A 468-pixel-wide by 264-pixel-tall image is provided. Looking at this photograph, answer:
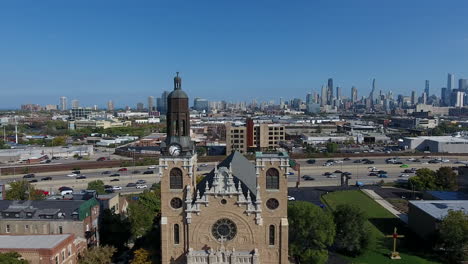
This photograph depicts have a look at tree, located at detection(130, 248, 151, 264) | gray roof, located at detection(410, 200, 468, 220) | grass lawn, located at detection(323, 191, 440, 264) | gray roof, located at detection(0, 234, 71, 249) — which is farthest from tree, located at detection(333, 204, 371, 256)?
gray roof, located at detection(0, 234, 71, 249)

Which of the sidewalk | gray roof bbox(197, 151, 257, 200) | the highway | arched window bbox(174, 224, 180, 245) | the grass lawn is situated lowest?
the grass lawn

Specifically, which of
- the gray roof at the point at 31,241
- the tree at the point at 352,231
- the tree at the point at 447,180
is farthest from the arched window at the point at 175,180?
the tree at the point at 447,180

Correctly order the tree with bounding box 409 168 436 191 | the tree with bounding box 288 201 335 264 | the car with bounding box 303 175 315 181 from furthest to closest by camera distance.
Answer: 1. the car with bounding box 303 175 315 181
2. the tree with bounding box 409 168 436 191
3. the tree with bounding box 288 201 335 264

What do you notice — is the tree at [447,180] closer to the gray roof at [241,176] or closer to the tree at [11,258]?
the gray roof at [241,176]

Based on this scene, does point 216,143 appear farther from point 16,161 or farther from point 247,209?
point 247,209

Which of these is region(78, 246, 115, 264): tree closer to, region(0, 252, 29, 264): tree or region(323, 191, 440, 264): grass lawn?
region(0, 252, 29, 264): tree

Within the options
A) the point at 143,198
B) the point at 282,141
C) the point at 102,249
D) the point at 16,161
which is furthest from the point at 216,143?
the point at 102,249

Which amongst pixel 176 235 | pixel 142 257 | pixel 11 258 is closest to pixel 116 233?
pixel 142 257
